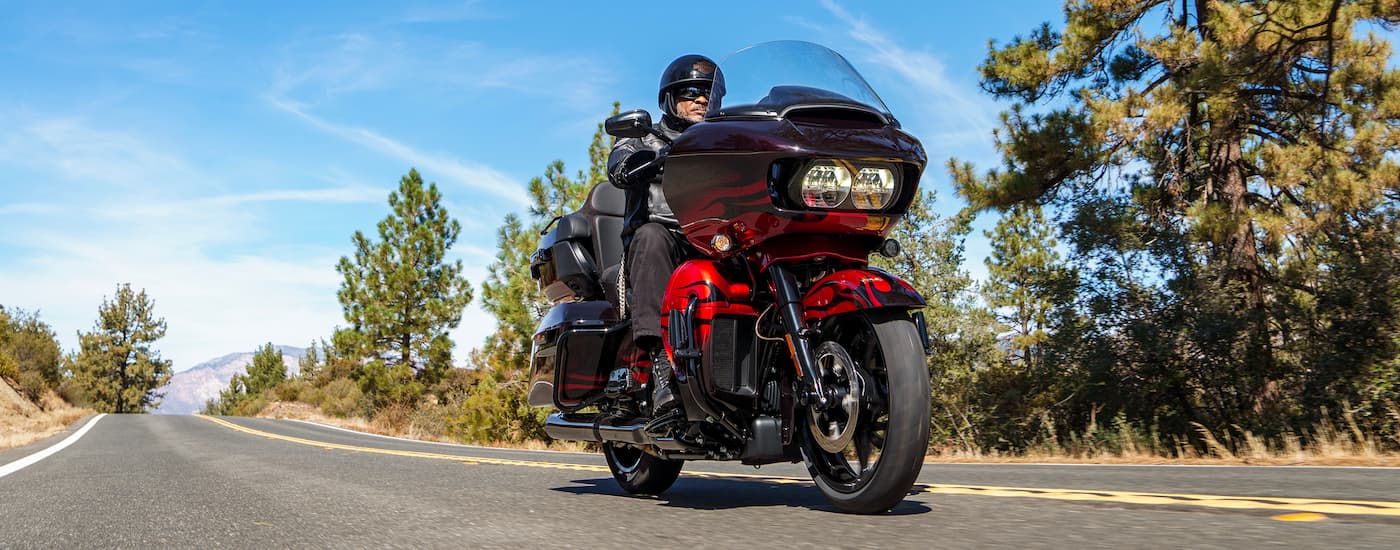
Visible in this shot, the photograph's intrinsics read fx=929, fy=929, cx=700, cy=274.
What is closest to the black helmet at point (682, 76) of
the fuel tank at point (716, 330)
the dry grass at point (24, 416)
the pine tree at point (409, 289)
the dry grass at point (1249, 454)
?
the fuel tank at point (716, 330)

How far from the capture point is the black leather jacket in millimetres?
4238

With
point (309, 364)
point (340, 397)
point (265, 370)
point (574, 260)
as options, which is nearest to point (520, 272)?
point (574, 260)

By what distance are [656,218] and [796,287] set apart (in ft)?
3.48

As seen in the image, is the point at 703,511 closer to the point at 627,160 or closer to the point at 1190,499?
the point at 627,160

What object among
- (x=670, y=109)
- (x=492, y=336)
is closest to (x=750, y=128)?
(x=670, y=109)

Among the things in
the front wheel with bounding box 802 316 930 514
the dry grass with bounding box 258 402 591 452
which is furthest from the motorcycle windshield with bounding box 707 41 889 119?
the dry grass with bounding box 258 402 591 452

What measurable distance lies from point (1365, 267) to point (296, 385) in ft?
180

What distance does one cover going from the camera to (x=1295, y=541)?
233 centimetres

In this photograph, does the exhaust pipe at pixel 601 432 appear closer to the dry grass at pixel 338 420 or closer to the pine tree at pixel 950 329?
the pine tree at pixel 950 329

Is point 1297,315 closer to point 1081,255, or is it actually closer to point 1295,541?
point 1081,255

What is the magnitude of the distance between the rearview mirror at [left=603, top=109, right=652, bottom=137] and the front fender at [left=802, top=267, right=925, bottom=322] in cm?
104

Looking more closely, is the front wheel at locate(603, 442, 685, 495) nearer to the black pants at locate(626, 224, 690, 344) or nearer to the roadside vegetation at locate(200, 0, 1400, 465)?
the black pants at locate(626, 224, 690, 344)

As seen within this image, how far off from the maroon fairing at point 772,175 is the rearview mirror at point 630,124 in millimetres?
226

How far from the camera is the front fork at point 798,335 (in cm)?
318
